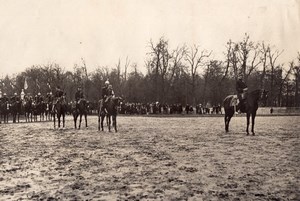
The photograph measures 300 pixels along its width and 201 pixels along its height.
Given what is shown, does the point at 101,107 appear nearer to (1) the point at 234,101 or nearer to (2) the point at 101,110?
(2) the point at 101,110

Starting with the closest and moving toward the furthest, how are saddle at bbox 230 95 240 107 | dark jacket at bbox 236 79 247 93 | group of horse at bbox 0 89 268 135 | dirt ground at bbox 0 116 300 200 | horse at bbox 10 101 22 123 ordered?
1. dirt ground at bbox 0 116 300 200
2. group of horse at bbox 0 89 268 135
3. dark jacket at bbox 236 79 247 93
4. saddle at bbox 230 95 240 107
5. horse at bbox 10 101 22 123

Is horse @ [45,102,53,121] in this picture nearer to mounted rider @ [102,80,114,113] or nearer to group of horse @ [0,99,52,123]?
group of horse @ [0,99,52,123]

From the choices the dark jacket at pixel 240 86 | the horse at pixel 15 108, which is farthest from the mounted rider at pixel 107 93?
the horse at pixel 15 108

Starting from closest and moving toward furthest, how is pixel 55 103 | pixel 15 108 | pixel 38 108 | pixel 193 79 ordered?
pixel 55 103
pixel 15 108
pixel 38 108
pixel 193 79

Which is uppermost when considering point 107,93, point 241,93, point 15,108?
point 107,93

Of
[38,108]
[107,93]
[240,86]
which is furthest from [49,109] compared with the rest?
[240,86]

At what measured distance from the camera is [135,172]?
9641 mm

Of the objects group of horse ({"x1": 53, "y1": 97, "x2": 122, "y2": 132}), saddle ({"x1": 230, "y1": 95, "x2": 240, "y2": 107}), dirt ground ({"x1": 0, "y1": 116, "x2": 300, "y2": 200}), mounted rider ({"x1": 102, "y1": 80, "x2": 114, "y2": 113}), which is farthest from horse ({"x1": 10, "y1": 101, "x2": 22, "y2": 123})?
saddle ({"x1": 230, "y1": 95, "x2": 240, "y2": 107})

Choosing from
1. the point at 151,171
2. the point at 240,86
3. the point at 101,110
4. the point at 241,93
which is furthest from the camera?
the point at 101,110

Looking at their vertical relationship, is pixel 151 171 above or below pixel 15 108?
below

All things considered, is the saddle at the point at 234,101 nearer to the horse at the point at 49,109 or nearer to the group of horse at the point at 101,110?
the group of horse at the point at 101,110

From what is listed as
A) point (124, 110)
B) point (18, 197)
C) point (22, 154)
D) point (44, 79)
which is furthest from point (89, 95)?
point (18, 197)

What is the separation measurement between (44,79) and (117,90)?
19212mm

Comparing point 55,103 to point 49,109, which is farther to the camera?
point 49,109
